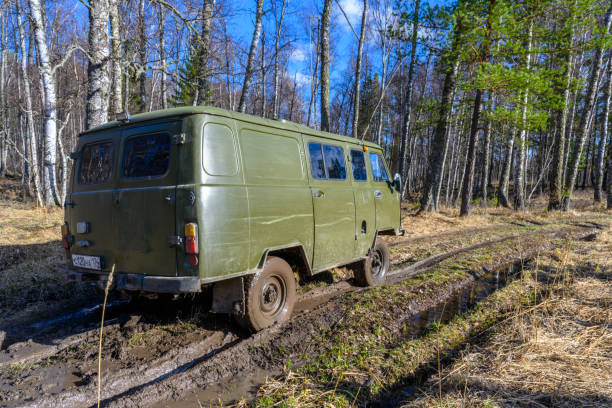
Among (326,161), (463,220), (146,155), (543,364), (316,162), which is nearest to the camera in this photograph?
(543,364)

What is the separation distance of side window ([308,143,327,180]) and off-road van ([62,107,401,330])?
0.09 ft

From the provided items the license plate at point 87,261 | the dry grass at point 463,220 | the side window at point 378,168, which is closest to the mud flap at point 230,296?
the license plate at point 87,261

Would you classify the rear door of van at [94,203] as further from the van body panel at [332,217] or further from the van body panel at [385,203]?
the van body panel at [385,203]

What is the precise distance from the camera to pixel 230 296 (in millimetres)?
3707

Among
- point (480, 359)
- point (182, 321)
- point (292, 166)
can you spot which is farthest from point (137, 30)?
point (480, 359)

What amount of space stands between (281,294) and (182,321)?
4.00 ft

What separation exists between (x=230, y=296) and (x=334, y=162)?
2.53 metres

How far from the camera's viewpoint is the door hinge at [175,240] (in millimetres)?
3248

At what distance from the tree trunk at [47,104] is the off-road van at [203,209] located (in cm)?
686

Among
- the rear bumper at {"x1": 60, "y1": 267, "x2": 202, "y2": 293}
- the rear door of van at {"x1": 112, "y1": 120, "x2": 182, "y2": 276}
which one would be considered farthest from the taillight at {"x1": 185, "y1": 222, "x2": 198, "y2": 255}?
the rear bumper at {"x1": 60, "y1": 267, "x2": 202, "y2": 293}

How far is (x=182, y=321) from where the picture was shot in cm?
418

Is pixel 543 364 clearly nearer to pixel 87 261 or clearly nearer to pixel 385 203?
pixel 385 203

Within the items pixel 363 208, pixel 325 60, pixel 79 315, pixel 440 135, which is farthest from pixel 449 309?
pixel 440 135

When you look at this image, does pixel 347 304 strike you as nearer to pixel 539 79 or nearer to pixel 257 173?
pixel 257 173
